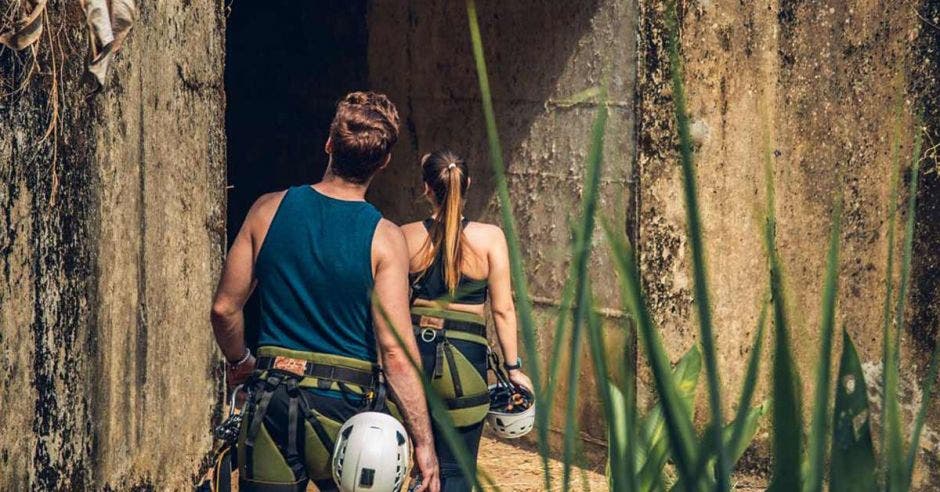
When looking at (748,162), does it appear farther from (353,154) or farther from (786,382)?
(786,382)

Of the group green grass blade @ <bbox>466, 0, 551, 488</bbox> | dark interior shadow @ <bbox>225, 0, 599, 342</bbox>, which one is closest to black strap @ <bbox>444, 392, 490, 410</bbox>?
dark interior shadow @ <bbox>225, 0, 599, 342</bbox>

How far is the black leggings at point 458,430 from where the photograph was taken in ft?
16.0

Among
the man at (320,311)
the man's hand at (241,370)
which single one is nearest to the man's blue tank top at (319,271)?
the man at (320,311)

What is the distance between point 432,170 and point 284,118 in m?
3.92

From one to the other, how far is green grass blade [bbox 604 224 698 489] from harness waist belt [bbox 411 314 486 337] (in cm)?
404

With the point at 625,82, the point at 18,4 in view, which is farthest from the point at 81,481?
the point at 625,82

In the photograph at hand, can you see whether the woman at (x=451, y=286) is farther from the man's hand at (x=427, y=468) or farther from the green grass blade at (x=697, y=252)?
the green grass blade at (x=697, y=252)

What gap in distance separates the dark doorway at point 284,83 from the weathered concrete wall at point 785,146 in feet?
7.07

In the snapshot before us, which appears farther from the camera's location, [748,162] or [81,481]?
[748,162]

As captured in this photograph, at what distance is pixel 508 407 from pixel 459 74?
9.16 feet

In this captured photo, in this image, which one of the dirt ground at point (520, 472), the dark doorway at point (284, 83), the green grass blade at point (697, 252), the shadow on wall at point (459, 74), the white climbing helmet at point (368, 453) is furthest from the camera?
the dark doorway at point (284, 83)

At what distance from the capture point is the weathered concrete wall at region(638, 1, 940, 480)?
6.68m

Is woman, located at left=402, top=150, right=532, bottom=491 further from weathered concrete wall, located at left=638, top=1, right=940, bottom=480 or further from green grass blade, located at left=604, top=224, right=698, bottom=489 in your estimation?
green grass blade, located at left=604, top=224, right=698, bottom=489

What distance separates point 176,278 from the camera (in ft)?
17.9
